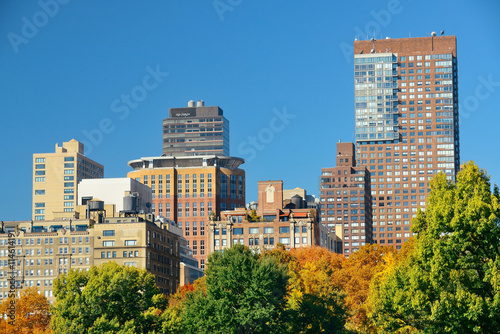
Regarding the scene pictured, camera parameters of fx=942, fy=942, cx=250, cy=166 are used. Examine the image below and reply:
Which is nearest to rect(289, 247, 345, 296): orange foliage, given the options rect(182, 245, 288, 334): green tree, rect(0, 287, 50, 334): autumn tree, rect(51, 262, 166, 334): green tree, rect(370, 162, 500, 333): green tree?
rect(182, 245, 288, 334): green tree

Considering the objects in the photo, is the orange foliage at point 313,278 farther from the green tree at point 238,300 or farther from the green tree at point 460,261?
the green tree at point 460,261

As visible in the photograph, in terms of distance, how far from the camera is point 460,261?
3396 inches

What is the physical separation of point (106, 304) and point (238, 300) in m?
18.1

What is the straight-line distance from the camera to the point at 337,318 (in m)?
144

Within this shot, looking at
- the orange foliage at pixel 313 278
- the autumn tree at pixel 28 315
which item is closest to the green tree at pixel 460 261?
the orange foliage at pixel 313 278

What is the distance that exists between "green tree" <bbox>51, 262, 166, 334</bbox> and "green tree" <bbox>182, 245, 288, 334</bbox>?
5.85 meters

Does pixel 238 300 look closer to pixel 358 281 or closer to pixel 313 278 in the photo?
pixel 313 278

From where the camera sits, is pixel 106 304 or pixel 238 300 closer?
pixel 106 304

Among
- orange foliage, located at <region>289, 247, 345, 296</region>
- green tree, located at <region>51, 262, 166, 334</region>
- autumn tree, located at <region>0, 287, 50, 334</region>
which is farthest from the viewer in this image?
autumn tree, located at <region>0, 287, 50, 334</region>

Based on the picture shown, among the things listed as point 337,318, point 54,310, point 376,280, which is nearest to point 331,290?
point 337,318

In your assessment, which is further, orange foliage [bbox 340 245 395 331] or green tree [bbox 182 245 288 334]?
orange foliage [bbox 340 245 395 331]

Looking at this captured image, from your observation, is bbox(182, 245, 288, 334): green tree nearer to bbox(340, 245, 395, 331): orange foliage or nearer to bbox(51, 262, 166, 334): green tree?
bbox(51, 262, 166, 334): green tree

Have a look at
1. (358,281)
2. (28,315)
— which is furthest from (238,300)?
(28,315)

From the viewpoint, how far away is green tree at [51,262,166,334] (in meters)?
124
